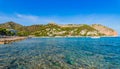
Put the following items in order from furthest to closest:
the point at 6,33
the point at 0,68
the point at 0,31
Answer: the point at 6,33, the point at 0,31, the point at 0,68

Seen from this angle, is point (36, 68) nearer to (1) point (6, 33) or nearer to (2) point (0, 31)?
(2) point (0, 31)

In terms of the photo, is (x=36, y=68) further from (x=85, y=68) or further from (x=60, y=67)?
(x=85, y=68)

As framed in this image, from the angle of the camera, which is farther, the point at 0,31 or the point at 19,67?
the point at 0,31

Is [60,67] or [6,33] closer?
[60,67]

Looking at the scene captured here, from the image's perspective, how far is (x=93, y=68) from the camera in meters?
23.9

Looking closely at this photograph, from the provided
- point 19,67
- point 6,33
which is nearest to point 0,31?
point 6,33

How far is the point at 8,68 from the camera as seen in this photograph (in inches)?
945

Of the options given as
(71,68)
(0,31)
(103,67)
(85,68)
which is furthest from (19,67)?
(0,31)

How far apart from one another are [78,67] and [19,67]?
7.79 meters

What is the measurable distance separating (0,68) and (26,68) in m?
3.24

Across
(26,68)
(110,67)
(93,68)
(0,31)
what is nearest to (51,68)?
(26,68)

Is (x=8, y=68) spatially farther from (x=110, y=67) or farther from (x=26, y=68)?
(x=110, y=67)

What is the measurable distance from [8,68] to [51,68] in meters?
5.47

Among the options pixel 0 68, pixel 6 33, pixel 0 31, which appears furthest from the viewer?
pixel 6 33
